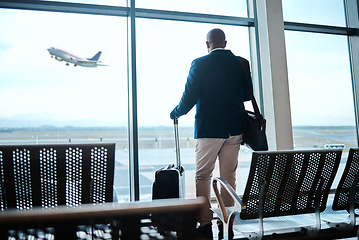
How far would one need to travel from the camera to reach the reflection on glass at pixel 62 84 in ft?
11.6

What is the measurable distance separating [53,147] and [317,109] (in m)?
4.44

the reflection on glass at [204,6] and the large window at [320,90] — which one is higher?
the reflection on glass at [204,6]

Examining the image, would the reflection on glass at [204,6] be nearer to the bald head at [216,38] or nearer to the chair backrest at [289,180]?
the bald head at [216,38]

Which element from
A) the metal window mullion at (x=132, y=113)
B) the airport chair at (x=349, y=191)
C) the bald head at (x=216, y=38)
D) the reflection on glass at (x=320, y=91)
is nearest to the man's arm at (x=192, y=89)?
the bald head at (x=216, y=38)

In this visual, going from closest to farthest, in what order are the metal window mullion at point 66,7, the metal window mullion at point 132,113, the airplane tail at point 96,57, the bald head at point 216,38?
the bald head at point 216,38 → the metal window mullion at point 66,7 → the metal window mullion at point 132,113 → the airplane tail at point 96,57

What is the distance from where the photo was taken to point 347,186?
1849mm

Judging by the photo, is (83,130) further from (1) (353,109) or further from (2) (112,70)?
(1) (353,109)

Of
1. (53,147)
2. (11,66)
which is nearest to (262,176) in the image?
(53,147)

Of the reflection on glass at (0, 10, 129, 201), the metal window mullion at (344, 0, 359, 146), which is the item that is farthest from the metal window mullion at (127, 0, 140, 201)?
the metal window mullion at (344, 0, 359, 146)

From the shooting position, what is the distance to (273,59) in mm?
4207

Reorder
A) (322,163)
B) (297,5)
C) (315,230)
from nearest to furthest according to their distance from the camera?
(315,230)
(322,163)
(297,5)

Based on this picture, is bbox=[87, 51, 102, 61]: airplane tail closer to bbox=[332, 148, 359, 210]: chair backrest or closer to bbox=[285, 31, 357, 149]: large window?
bbox=[285, 31, 357, 149]: large window

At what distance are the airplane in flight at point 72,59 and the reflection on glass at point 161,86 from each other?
494 mm

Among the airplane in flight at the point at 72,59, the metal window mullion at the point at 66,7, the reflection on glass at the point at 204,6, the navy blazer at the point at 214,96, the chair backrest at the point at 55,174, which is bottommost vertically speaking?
the chair backrest at the point at 55,174
